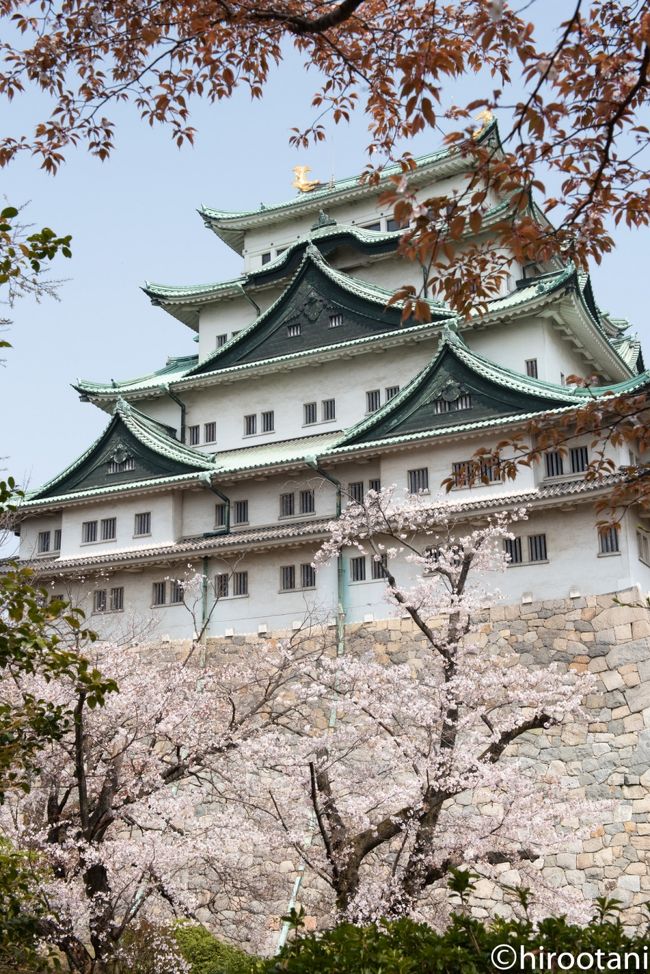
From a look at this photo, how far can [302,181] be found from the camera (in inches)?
1629

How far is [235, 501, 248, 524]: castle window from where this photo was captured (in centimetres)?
3134

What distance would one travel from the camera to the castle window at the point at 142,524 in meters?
32.4

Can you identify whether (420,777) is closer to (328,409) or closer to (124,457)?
(328,409)

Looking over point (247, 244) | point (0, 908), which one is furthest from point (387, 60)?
point (247, 244)

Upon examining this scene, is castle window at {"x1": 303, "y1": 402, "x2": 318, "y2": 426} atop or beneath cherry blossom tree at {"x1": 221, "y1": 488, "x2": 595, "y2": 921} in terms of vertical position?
atop

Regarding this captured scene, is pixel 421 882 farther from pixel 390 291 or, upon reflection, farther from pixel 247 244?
pixel 247 244

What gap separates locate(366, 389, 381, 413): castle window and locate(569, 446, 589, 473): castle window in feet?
23.7

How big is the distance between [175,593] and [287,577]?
3667 mm

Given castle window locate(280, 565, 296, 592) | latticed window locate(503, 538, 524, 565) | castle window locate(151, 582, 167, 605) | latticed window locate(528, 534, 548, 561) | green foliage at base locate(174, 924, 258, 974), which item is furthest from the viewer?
castle window locate(151, 582, 167, 605)

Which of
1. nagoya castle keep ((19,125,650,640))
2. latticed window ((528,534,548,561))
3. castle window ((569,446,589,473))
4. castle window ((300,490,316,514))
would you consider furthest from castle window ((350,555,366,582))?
castle window ((569,446,589,473))

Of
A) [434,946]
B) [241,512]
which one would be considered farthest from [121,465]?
[434,946]

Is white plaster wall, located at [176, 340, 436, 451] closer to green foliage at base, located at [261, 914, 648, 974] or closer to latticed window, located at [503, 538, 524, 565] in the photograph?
latticed window, located at [503, 538, 524, 565]

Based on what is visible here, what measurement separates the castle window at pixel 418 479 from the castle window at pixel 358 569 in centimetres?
221
